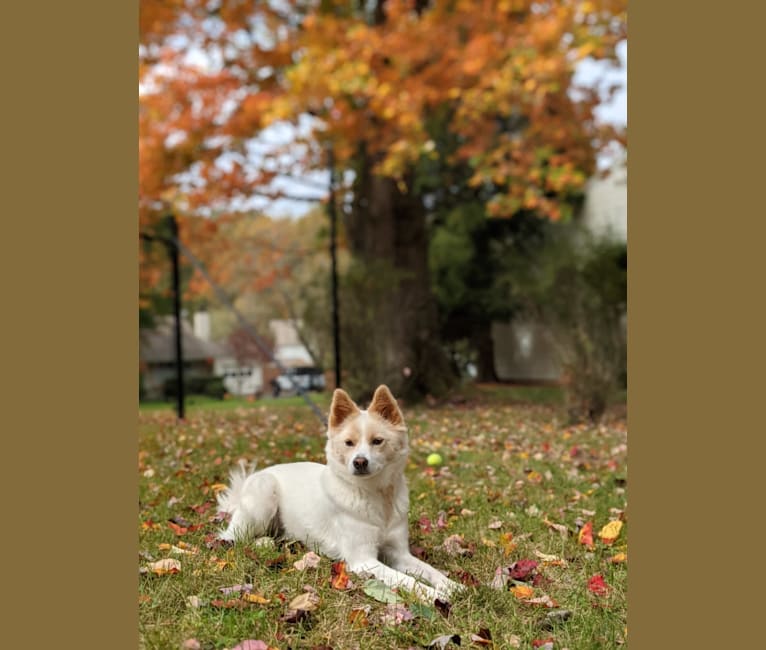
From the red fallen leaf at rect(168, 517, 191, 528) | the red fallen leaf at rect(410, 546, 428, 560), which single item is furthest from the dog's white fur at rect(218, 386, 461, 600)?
the red fallen leaf at rect(168, 517, 191, 528)

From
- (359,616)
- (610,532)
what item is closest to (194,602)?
(359,616)

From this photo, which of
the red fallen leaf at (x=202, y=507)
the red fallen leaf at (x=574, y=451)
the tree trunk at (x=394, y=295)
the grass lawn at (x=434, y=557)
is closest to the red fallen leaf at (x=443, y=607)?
the grass lawn at (x=434, y=557)

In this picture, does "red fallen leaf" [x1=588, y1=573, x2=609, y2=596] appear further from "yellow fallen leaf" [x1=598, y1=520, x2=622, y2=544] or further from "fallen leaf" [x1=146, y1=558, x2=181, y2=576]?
"fallen leaf" [x1=146, y1=558, x2=181, y2=576]

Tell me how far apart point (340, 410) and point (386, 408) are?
168 mm

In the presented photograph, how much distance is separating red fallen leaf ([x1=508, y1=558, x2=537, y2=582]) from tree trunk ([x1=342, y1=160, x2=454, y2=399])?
17.5 ft

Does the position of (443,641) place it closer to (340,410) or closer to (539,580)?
(539,580)

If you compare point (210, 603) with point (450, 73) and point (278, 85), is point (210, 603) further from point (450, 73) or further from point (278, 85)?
point (278, 85)

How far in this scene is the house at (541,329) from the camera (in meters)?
11.6

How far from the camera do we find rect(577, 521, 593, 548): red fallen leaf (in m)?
3.11

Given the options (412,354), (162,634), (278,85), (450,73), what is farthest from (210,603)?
(278,85)

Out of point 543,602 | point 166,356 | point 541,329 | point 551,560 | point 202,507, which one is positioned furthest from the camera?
point 541,329

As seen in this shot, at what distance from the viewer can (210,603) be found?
2254 mm

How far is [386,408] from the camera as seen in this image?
2639mm

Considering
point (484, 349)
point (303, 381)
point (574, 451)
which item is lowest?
point (574, 451)
